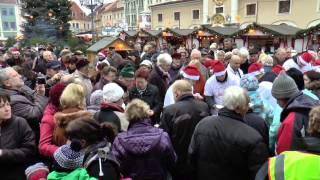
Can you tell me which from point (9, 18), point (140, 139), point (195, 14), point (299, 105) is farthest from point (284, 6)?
point (9, 18)

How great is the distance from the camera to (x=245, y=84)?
13.3 ft

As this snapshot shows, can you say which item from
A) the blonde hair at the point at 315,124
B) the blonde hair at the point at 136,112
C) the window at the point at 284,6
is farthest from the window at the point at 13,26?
the blonde hair at the point at 315,124

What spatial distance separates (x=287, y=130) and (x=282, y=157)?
1055 mm

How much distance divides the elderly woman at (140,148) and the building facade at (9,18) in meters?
84.2

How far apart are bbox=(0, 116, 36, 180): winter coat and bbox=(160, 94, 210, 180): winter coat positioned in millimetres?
1656

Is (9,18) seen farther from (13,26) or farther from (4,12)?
(13,26)

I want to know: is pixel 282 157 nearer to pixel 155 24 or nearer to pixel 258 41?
pixel 258 41

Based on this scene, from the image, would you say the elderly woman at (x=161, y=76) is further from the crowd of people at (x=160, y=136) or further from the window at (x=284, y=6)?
the window at (x=284, y=6)

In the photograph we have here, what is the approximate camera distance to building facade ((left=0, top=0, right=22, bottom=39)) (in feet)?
257

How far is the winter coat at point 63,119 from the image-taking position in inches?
122

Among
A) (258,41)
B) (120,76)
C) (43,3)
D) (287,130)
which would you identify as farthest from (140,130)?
(43,3)

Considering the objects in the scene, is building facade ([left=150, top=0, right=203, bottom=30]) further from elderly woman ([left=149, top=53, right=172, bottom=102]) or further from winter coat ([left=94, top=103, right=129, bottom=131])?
winter coat ([left=94, top=103, right=129, bottom=131])

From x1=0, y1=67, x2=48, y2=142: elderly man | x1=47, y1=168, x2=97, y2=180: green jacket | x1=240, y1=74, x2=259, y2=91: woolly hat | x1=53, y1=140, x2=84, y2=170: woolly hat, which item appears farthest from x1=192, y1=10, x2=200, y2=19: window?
x1=47, y1=168, x2=97, y2=180: green jacket

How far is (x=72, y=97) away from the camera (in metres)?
3.40
